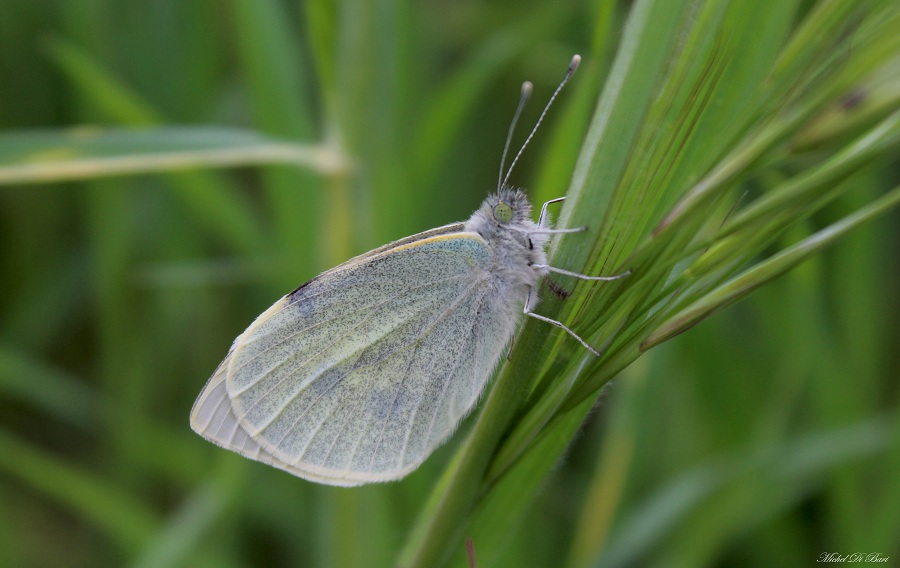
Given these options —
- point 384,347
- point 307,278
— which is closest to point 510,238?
point 384,347

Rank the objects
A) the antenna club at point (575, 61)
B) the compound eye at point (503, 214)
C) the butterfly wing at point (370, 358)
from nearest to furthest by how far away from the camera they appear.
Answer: the antenna club at point (575, 61), the butterfly wing at point (370, 358), the compound eye at point (503, 214)

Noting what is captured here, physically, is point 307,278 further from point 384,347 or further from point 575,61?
point 575,61

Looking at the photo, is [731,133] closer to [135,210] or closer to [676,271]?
[676,271]

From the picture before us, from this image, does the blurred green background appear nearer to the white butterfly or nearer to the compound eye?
the compound eye

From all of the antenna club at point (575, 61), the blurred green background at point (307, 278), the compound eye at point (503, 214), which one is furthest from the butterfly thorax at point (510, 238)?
the antenna club at point (575, 61)

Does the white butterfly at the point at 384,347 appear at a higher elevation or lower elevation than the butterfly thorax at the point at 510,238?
lower

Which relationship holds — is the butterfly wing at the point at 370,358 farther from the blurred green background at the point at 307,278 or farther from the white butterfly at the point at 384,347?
the blurred green background at the point at 307,278

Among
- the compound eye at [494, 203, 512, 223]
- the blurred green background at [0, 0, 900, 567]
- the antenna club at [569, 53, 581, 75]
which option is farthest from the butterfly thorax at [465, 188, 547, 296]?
the antenna club at [569, 53, 581, 75]

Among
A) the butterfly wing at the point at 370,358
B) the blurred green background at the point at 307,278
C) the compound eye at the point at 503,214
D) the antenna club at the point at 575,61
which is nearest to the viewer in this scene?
the antenna club at the point at 575,61
